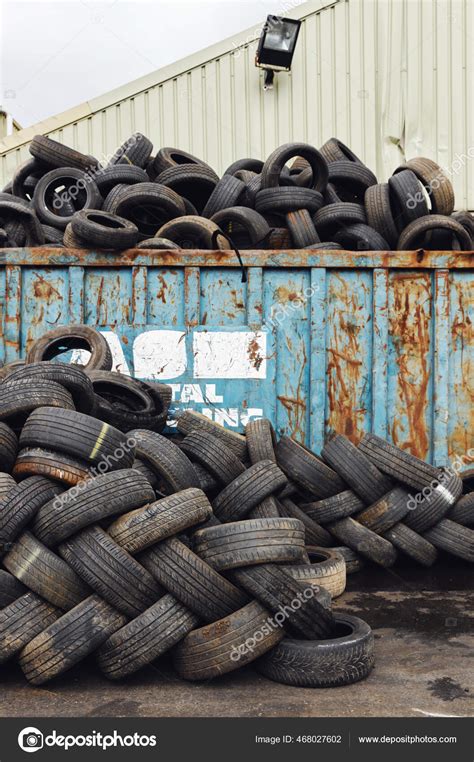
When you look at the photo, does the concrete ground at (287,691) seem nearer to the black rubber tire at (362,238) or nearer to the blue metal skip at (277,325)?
the blue metal skip at (277,325)

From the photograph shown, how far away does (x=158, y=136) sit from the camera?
11.0 m

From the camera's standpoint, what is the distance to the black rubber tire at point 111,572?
3.13 meters

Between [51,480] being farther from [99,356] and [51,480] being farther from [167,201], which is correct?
[167,201]

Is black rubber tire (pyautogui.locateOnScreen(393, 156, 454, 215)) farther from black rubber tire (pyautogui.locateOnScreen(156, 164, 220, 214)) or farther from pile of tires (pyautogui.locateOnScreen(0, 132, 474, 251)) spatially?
black rubber tire (pyautogui.locateOnScreen(156, 164, 220, 214))

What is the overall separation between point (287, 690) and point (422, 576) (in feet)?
6.56

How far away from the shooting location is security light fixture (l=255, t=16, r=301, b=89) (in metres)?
10.4

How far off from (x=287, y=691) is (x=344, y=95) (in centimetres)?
969

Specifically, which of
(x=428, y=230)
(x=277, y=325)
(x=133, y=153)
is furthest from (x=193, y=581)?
(x=133, y=153)

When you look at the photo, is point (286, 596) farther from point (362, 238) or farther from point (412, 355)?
point (362, 238)

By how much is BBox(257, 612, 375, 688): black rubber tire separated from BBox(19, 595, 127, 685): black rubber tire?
74 centimetres

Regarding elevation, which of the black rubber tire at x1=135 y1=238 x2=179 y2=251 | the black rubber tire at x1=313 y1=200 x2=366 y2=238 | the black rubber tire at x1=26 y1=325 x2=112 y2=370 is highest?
the black rubber tire at x1=313 y1=200 x2=366 y2=238

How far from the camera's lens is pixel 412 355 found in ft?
18.1

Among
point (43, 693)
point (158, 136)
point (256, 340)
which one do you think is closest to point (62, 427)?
point (43, 693)

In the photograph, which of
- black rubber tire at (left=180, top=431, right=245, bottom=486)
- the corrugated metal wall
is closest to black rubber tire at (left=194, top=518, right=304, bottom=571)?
black rubber tire at (left=180, top=431, right=245, bottom=486)
